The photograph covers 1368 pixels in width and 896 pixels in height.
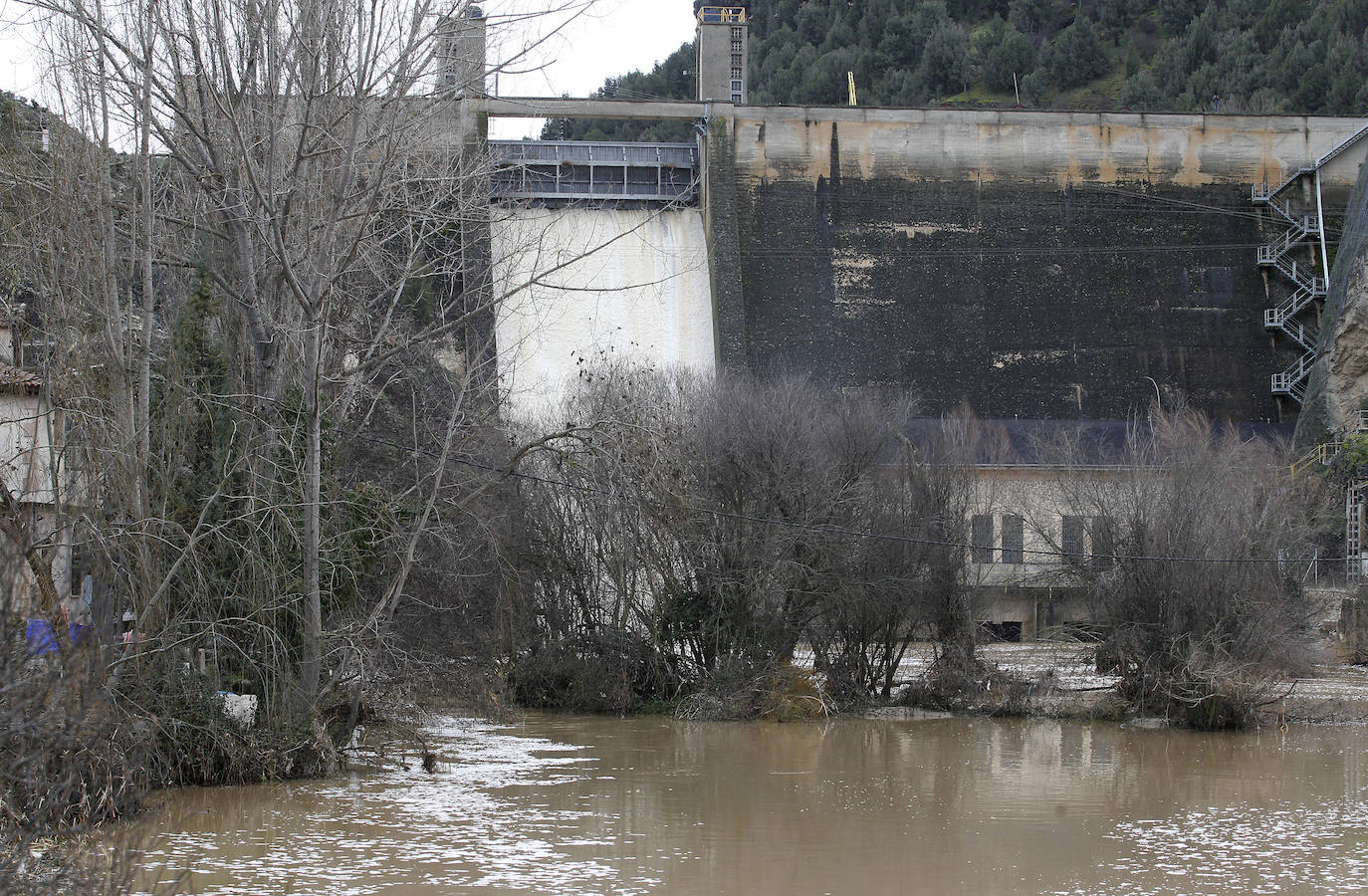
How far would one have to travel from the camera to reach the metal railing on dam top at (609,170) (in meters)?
41.1

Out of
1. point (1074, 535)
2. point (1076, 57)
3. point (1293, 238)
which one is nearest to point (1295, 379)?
point (1293, 238)

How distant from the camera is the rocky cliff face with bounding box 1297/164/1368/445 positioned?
3562 cm

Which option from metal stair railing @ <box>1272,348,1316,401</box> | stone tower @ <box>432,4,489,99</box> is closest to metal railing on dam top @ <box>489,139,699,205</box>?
metal stair railing @ <box>1272,348,1316,401</box>

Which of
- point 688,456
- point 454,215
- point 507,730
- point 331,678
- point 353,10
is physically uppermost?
point 353,10

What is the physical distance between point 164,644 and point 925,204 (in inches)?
1243

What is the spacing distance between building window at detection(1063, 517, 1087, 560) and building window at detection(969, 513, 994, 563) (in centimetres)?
133

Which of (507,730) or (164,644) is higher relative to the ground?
(164,644)

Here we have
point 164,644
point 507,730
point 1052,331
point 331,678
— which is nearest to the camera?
point 164,644

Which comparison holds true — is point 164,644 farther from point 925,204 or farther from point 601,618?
point 925,204

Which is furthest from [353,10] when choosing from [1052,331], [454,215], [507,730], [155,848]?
[1052,331]

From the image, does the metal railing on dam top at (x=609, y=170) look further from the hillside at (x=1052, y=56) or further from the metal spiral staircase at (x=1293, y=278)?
the hillside at (x=1052, y=56)

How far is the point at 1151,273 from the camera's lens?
134 feet

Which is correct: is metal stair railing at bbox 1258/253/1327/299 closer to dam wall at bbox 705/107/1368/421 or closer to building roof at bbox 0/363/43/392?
dam wall at bbox 705/107/1368/421

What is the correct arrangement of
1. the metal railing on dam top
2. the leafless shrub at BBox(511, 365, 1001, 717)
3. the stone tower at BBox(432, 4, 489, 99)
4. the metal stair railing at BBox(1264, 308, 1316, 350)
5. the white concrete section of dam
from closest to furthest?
the stone tower at BBox(432, 4, 489, 99), the leafless shrub at BBox(511, 365, 1001, 717), the white concrete section of dam, the metal stair railing at BBox(1264, 308, 1316, 350), the metal railing on dam top
